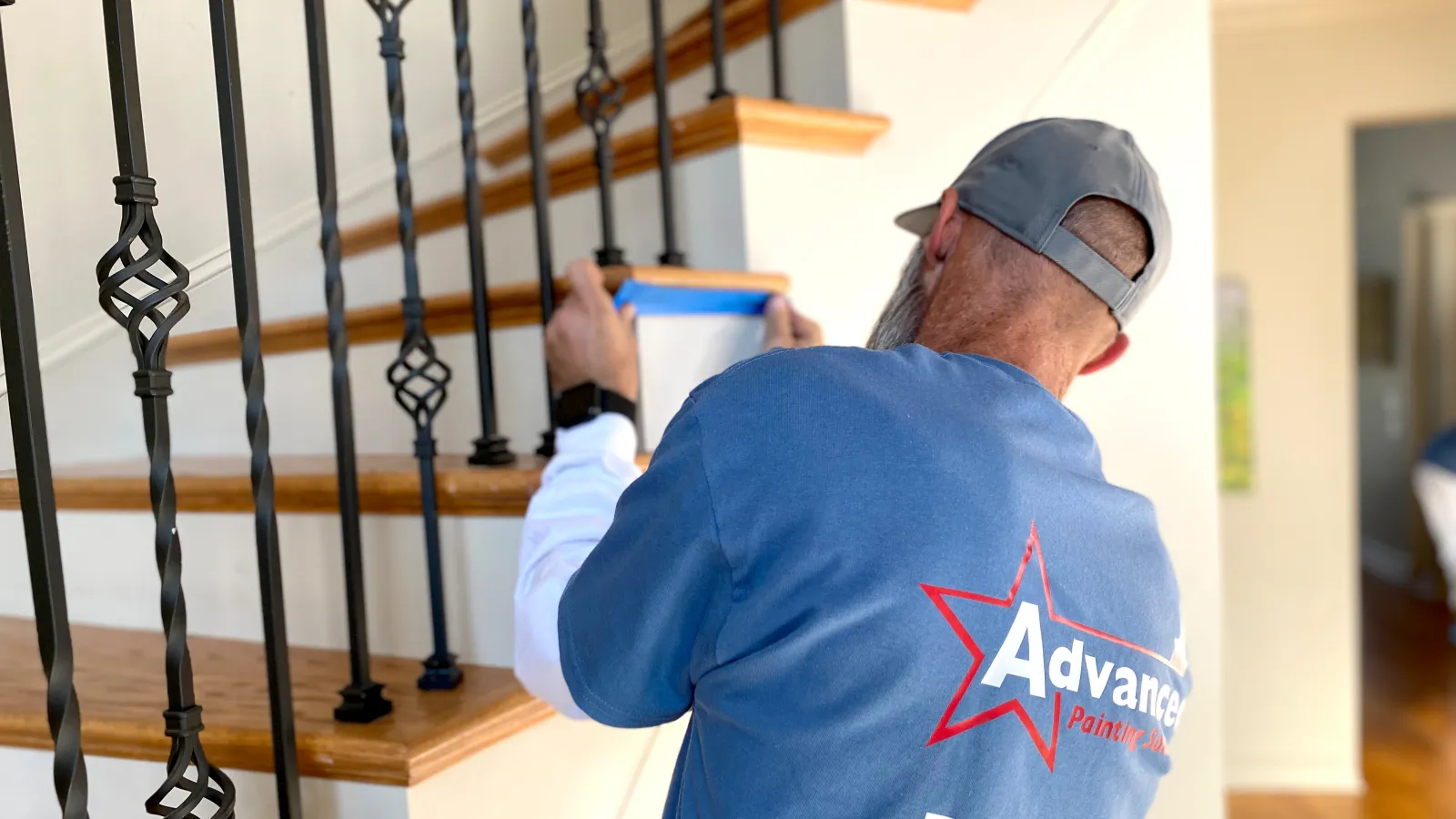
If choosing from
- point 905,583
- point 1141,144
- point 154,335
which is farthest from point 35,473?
point 1141,144

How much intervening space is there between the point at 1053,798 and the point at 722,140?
38.0 inches

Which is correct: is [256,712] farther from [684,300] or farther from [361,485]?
[684,300]

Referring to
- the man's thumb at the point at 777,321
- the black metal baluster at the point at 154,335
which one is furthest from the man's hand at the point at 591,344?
the black metal baluster at the point at 154,335

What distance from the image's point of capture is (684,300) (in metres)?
1.19

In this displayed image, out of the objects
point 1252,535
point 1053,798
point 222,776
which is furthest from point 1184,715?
point 1252,535

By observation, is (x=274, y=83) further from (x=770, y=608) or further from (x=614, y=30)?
(x=614, y=30)

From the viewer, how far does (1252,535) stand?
388cm

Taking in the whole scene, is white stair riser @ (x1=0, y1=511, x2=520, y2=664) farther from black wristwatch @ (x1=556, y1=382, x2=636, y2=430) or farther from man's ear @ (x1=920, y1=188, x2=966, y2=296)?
man's ear @ (x1=920, y1=188, x2=966, y2=296)

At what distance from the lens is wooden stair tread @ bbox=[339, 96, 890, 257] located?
4.27 feet

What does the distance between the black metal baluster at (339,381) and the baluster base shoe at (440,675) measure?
56 millimetres

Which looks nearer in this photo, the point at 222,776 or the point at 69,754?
the point at 69,754

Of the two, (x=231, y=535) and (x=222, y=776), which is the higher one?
(x=231, y=535)

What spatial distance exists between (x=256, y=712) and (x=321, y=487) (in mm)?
293

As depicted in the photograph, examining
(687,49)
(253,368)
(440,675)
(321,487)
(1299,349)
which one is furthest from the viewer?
(1299,349)
